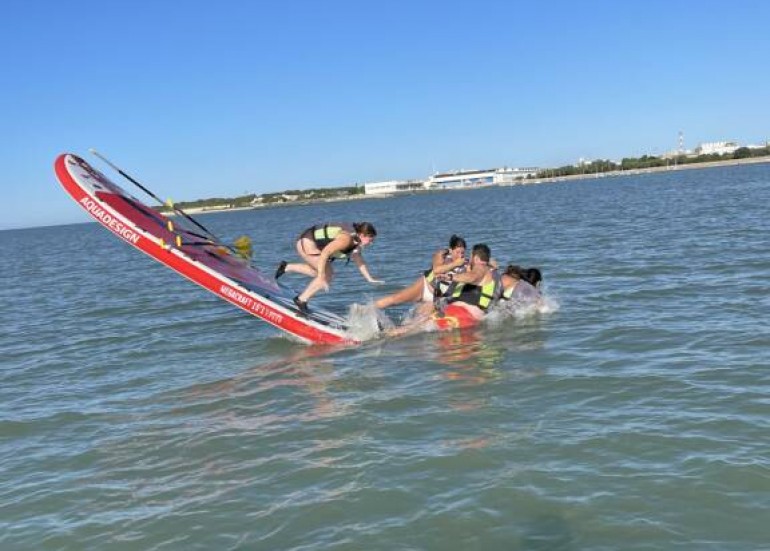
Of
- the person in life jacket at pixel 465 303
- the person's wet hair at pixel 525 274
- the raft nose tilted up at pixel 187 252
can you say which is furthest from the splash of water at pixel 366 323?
the person's wet hair at pixel 525 274

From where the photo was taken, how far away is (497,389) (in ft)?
27.7

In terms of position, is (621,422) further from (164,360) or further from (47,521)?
(164,360)

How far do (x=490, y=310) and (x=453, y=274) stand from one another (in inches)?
45.9

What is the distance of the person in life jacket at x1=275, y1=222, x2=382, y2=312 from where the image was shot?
11.5 metres

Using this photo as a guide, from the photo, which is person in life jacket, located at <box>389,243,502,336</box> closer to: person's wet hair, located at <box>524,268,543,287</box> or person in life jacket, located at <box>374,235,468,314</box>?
person in life jacket, located at <box>374,235,468,314</box>

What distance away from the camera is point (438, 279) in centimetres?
1247

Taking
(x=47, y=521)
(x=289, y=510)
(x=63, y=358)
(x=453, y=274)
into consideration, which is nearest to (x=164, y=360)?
(x=63, y=358)

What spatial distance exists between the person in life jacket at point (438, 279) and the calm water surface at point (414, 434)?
97 cm

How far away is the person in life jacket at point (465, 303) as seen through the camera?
12.2 metres

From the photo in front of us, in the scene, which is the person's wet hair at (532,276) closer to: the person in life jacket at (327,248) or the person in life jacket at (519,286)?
the person in life jacket at (519,286)

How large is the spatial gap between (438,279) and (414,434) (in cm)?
563

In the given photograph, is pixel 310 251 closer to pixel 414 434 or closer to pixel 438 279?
pixel 438 279

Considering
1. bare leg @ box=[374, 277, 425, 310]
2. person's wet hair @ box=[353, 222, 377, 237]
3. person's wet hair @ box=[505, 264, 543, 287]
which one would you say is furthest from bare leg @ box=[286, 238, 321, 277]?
person's wet hair @ box=[505, 264, 543, 287]

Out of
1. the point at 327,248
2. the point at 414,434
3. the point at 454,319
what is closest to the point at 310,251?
the point at 327,248
